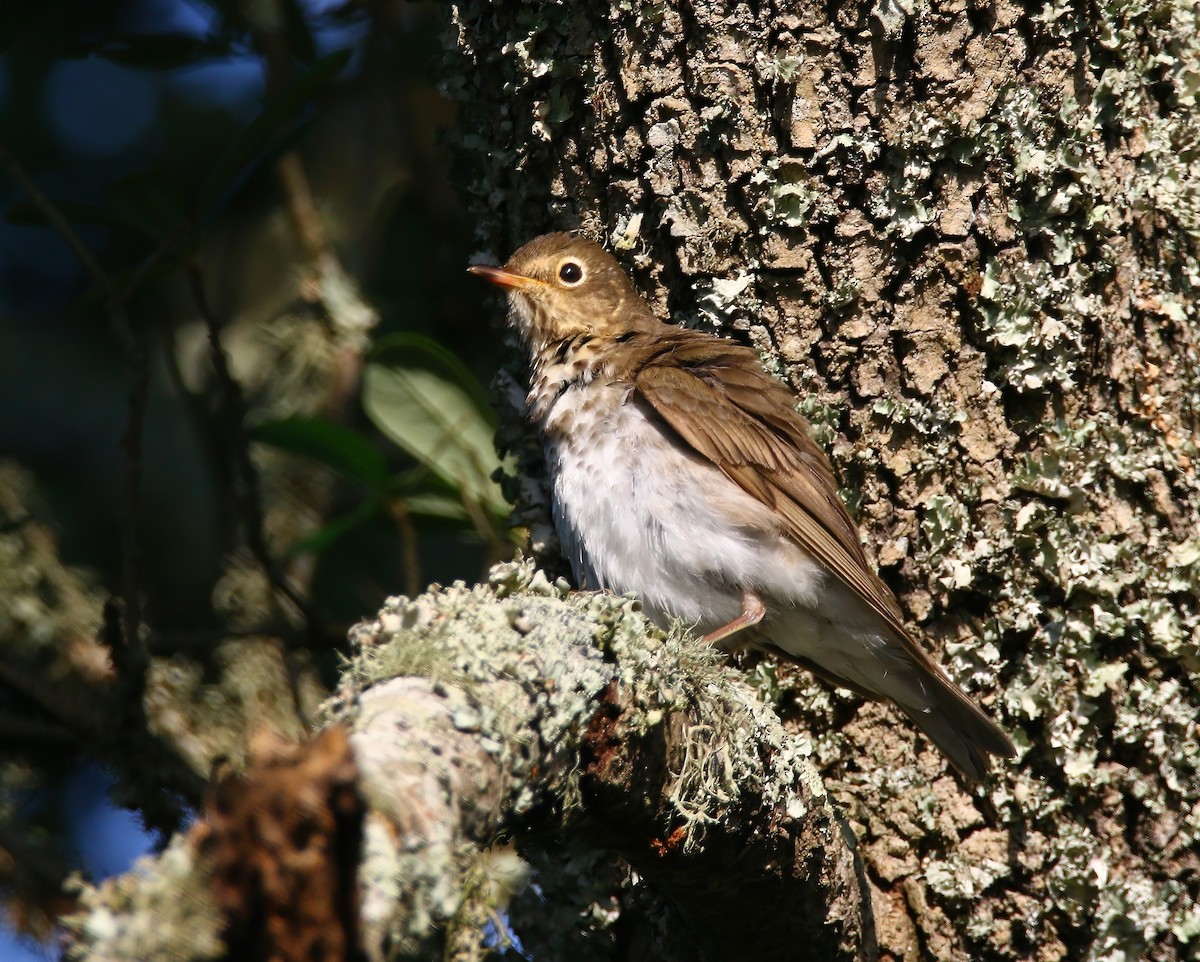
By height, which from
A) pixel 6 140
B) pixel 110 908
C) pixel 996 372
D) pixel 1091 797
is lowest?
pixel 110 908

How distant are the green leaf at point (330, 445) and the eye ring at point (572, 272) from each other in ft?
3.24

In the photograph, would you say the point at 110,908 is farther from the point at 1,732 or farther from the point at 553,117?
the point at 1,732

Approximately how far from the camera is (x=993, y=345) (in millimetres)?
3133

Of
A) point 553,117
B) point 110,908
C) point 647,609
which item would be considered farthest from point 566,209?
point 110,908

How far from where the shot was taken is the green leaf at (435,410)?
4309 millimetres

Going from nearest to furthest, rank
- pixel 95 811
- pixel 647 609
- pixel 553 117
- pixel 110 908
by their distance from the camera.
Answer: pixel 110 908, pixel 553 117, pixel 647 609, pixel 95 811

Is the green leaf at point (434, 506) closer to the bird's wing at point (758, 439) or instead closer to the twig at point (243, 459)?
the twig at point (243, 459)

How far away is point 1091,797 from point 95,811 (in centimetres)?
436

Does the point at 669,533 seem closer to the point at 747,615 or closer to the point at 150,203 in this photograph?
the point at 747,615

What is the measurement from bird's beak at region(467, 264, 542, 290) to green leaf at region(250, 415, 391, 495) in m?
0.79

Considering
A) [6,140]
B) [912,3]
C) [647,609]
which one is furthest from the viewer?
[6,140]

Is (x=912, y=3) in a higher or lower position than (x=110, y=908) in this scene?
higher

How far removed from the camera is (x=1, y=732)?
4680mm

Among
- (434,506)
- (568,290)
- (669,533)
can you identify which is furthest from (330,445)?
(669,533)
